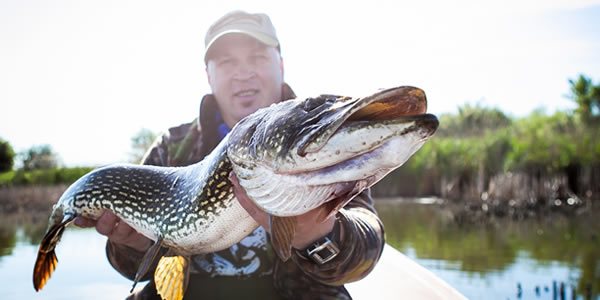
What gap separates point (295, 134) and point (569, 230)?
10838 mm

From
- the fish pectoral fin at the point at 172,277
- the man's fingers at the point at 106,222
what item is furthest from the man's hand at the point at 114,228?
the fish pectoral fin at the point at 172,277

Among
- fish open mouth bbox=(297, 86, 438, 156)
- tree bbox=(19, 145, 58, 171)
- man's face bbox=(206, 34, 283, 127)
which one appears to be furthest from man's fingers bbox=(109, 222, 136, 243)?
tree bbox=(19, 145, 58, 171)

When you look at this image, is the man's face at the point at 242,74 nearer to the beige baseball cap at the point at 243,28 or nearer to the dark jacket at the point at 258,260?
the beige baseball cap at the point at 243,28

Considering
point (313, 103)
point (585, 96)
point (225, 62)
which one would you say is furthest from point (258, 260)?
point (585, 96)

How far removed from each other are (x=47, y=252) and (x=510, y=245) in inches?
335

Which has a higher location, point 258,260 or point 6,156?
point 258,260

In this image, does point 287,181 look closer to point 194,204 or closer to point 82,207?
point 194,204

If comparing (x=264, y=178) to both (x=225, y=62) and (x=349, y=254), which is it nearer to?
(x=349, y=254)

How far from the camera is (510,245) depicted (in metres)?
8.88

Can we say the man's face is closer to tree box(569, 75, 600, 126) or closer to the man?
the man

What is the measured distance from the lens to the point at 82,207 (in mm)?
2195

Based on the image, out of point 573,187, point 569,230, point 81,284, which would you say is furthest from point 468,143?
point 81,284

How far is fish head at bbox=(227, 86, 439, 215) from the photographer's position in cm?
117

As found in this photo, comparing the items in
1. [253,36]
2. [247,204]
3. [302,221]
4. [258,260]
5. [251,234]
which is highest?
[253,36]
